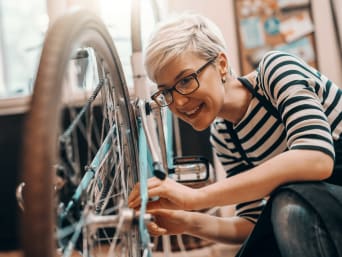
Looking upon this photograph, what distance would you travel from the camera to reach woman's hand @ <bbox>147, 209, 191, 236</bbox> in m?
0.95

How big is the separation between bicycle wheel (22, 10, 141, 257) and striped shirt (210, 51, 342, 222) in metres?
0.31

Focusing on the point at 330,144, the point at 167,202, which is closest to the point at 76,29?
the point at 167,202

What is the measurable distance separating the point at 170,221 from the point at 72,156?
1.07ft

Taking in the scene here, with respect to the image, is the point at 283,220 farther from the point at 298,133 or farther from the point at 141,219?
the point at 141,219

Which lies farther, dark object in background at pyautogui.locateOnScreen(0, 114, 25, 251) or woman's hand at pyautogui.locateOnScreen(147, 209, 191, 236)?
dark object in background at pyautogui.locateOnScreen(0, 114, 25, 251)

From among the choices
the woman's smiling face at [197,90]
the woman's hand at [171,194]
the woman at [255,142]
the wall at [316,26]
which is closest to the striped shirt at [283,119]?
the woman at [255,142]

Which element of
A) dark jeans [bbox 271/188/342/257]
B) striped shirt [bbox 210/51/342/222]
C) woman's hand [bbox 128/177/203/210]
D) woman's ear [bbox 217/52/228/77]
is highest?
woman's ear [bbox 217/52/228/77]

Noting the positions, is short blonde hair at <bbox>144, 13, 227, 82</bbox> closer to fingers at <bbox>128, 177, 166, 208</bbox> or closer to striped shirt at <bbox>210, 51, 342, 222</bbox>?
striped shirt at <bbox>210, 51, 342, 222</bbox>

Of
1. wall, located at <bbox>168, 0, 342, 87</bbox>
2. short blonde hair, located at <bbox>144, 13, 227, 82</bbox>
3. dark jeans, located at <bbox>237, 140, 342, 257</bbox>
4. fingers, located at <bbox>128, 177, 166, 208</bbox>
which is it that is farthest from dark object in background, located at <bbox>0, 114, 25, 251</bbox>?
dark jeans, located at <bbox>237, 140, 342, 257</bbox>

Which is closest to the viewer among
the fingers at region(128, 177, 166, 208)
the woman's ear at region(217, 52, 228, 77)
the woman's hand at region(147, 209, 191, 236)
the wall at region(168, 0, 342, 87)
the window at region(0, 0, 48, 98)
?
the fingers at region(128, 177, 166, 208)

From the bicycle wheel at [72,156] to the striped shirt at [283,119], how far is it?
31cm

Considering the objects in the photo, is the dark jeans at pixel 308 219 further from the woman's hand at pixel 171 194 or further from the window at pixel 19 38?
the window at pixel 19 38

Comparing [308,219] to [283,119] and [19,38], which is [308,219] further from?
[19,38]

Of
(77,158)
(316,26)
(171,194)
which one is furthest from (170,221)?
(316,26)
